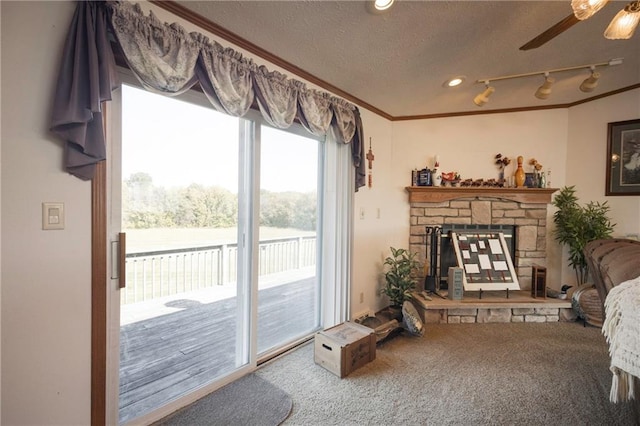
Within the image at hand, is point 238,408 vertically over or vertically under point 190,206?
under

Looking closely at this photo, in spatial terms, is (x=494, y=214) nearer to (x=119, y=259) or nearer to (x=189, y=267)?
(x=189, y=267)

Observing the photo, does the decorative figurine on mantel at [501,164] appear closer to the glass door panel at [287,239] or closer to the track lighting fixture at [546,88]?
the track lighting fixture at [546,88]

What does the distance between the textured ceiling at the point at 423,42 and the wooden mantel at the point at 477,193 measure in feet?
3.56

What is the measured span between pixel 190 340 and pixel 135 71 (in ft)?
6.69

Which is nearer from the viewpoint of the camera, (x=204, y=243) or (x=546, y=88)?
(x=204, y=243)

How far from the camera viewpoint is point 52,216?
4.15ft

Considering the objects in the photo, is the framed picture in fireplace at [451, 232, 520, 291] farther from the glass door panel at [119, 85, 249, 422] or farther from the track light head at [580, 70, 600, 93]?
the glass door panel at [119, 85, 249, 422]

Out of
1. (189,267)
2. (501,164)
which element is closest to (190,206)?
(189,267)

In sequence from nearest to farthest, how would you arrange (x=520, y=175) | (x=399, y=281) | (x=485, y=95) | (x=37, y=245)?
1. (x=37, y=245)
2. (x=485, y=95)
3. (x=399, y=281)
4. (x=520, y=175)

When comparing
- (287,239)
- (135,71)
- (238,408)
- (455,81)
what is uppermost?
(455,81)

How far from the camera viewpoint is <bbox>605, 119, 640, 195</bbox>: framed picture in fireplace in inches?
120

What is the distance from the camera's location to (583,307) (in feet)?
9.62

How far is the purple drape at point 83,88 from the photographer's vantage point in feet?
4.01

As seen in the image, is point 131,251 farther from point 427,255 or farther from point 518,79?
point 518,79
